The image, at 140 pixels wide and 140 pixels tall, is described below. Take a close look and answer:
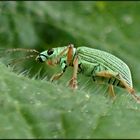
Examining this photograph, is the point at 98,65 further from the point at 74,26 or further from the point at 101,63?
the point at 74,26

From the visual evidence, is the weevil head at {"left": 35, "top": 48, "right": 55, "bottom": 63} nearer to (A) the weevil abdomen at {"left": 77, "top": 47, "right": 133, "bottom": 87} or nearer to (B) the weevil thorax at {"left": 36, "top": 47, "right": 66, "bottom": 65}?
(B) the weevil thorax at {"left": 36, "top": 47, "right": 66, "bottom": 65}

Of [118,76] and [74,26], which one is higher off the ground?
[118,76]

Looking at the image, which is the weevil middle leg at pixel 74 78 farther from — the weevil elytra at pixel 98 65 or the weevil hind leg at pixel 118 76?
the weevil hind leg at pixel 118 76

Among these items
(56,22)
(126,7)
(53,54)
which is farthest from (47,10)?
(53,54)

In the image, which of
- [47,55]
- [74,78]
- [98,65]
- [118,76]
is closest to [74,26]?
[47,55]

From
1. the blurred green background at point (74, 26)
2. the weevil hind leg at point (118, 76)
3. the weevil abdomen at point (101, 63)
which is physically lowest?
the blurred green background at point (74, 26)

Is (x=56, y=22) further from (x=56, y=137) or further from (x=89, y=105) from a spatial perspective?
(x=56, y=137)

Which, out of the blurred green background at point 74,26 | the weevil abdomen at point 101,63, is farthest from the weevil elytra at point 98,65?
the blurred green background at point 74,26

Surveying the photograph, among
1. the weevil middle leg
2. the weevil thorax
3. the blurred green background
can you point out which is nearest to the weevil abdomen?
the weevil middle leg
